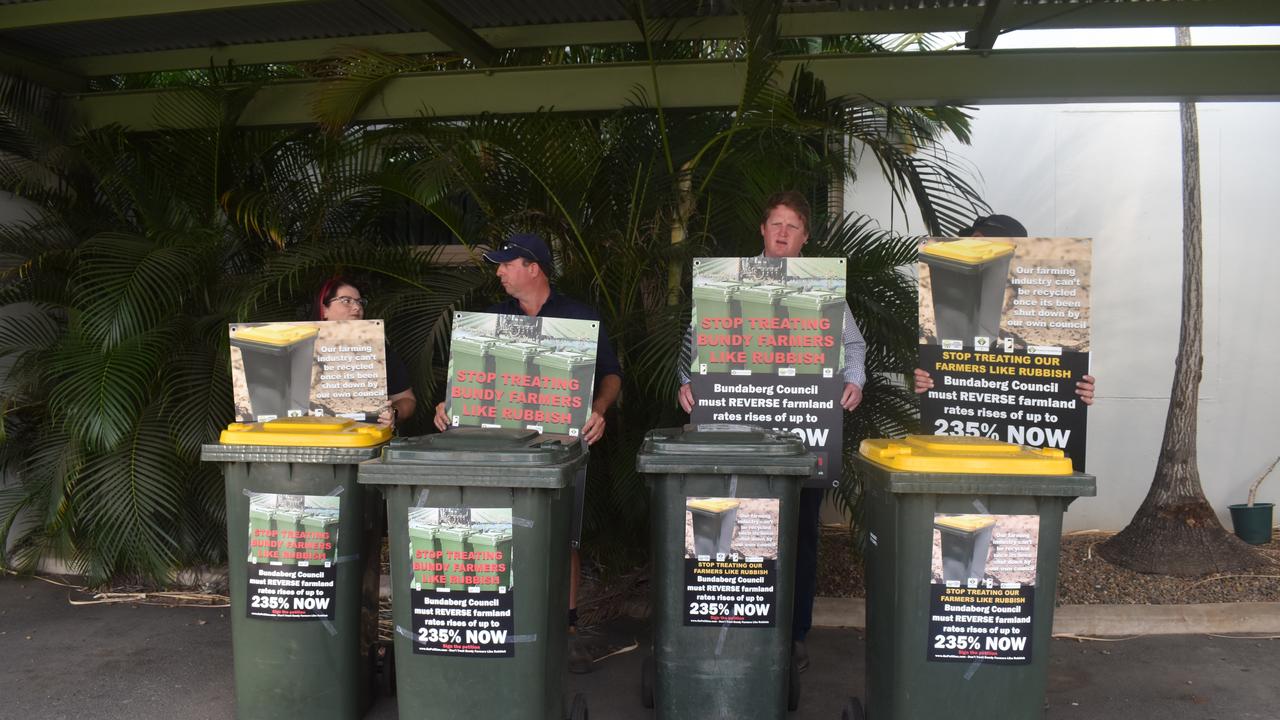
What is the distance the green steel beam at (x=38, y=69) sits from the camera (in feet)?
18.4

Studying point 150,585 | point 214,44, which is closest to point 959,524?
point 150,585

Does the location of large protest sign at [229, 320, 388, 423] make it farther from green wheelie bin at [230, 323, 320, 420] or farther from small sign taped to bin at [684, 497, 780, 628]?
small sign taped to bin at [684, 497, 780, 628]

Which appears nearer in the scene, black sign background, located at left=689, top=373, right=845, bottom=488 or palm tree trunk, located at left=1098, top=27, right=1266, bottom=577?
black sign background, located at left=689, top=373, right=845, bottom=488

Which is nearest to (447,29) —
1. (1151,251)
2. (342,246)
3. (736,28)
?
(342,246)

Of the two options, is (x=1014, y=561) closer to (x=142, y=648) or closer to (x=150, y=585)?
(x=142, y=648)

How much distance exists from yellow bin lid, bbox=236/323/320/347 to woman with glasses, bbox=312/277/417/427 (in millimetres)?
278

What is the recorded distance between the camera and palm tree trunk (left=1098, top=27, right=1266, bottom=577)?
5.64 m

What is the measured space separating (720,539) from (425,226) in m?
3.88

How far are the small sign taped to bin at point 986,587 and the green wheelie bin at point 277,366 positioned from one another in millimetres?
2561

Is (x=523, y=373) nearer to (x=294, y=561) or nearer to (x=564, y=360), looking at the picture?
(x=564, y=360)

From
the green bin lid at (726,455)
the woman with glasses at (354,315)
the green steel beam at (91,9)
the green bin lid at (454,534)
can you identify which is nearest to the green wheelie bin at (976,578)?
the green bin lid at (726,455)

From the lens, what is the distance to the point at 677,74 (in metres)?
5.34

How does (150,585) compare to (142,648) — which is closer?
(142,648)

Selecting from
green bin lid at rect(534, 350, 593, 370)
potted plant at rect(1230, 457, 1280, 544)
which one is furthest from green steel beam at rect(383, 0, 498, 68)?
potted plant at rect(1230, 457, 1280, 544)
